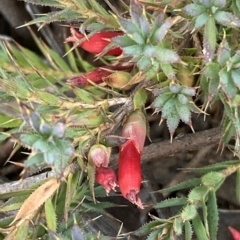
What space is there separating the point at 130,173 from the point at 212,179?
205 mm

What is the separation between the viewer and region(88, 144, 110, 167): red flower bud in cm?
99

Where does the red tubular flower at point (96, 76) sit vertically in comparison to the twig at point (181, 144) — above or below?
above

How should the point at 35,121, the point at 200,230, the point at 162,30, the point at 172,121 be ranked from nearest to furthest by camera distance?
the point at 35,121, the point at 162,30, the point at 172,121, the point at 200,230

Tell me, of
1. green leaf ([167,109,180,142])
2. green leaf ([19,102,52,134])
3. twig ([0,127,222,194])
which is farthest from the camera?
twig ([0,127,222,194])

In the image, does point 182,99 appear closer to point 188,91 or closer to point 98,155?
point 188,91

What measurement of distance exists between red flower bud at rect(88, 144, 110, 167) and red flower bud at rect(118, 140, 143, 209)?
51mm

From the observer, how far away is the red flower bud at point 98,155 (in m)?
0.99

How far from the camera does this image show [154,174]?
1588 millimetres

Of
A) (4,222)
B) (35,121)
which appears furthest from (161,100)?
(4,222)

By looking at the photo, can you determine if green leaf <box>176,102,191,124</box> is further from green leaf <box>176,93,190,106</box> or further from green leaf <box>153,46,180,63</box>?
green leaf <box>153,46,180,63</box>

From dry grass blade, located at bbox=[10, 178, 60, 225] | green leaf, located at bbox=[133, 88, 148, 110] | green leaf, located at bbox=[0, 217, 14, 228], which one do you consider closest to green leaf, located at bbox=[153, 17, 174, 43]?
green leaf, located at bbox=[133, 88, 148, 110]

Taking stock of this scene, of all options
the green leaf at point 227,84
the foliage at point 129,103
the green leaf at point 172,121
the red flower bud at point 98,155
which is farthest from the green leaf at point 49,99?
the green leaf at point 227,84

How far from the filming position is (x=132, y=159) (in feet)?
3.44

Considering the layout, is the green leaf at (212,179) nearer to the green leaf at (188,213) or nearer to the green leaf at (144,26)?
the green leaf at (188,213)
